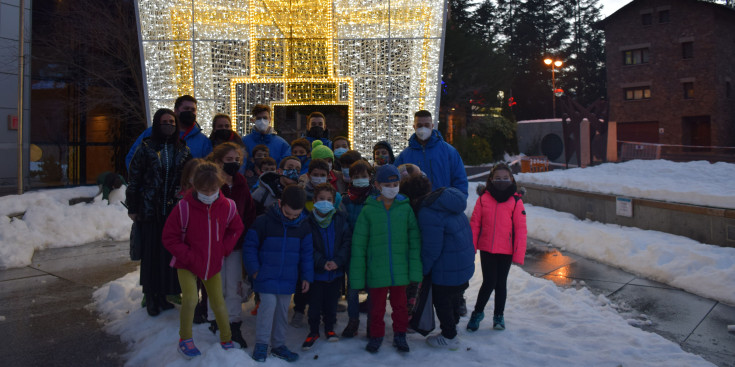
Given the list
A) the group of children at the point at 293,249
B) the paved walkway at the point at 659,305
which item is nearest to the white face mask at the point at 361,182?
the group of children at the point at 293,249

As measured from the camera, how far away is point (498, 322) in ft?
14.5

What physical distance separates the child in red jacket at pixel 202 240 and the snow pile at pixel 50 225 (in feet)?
16.5

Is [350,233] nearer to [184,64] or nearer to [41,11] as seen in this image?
[184,64]

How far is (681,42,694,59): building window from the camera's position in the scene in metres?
30.7

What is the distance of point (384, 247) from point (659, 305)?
126 inches

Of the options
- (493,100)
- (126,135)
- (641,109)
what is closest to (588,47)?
(641,109)

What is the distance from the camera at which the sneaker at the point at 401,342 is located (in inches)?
153

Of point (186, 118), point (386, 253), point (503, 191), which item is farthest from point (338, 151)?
point (386, 253)

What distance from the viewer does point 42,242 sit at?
846 centimetres

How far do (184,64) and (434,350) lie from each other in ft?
20.3

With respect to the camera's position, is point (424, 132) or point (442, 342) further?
point (424, 132)

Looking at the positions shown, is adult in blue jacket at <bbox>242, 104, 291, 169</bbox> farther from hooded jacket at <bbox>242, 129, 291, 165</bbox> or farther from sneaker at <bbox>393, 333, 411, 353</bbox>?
sneaker at <bbox>393, 333, 411, 353</bbox>

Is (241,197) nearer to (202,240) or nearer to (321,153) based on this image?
(202,240)

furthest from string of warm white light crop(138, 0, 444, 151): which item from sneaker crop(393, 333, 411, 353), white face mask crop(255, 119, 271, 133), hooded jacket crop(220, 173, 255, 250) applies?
sneaker crop(393, 333, 411, 353)
